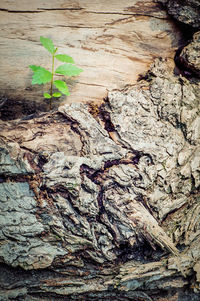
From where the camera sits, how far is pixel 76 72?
1908 mm

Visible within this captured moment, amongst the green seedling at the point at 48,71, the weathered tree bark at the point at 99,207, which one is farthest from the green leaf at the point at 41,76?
the weathered tree bark at the point at 99,207

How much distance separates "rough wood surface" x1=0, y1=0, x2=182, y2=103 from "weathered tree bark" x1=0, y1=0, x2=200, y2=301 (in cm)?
52

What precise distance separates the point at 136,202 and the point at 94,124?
0.72 metres

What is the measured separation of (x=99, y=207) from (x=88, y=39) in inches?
66.7

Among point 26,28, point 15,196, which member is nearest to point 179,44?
point 26,28

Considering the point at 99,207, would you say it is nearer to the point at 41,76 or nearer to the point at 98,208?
the point at 98,208

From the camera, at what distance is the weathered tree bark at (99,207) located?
1.45m

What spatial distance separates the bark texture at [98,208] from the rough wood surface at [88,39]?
0.56 metres

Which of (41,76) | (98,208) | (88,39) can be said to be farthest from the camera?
(88,39)

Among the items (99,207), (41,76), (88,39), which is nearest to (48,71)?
(41,76)

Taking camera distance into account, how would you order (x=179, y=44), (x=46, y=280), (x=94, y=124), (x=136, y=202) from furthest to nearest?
(x=179, y=44), (x=94, y=124), (x=136, y=202), (x=46, y=280)

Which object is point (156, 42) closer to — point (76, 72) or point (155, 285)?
point (76, 72)

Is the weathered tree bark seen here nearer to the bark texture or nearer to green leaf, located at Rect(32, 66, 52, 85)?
the bark texture

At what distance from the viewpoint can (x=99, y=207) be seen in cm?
155
